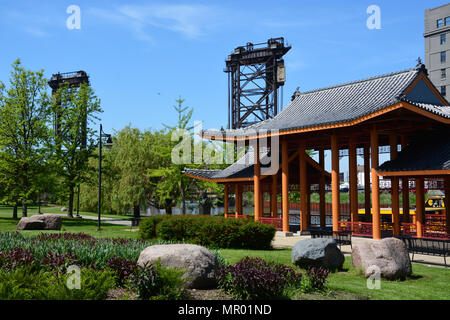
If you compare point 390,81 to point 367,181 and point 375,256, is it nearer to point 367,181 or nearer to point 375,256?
point 367,181

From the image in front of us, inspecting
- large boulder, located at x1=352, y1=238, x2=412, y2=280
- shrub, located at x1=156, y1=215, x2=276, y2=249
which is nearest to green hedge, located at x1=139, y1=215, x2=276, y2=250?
shrub, located at x1=156, y1=215, x2=276, y2=249

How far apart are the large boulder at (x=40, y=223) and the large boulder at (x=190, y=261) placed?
16417 mm

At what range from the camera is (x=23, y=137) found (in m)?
33.4

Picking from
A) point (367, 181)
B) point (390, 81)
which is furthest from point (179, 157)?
point (390, 81)

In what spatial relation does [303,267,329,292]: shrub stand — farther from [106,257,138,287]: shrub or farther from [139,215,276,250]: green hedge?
[139,215,276,250]: green hedge

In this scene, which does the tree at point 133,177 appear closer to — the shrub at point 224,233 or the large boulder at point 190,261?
the shrub at point 224,233

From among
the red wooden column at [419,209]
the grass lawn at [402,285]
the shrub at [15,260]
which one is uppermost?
the red wooden column at [419,209]

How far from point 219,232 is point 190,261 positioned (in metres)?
6.88

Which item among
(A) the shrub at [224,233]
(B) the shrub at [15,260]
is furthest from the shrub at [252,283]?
A: (A) the shrub at [224,233]

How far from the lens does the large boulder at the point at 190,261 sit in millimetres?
8555

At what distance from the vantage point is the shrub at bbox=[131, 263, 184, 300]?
764 centimetres

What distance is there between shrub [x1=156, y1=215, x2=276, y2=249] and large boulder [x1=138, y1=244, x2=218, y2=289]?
6.47 meters

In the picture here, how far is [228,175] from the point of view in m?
27.4
